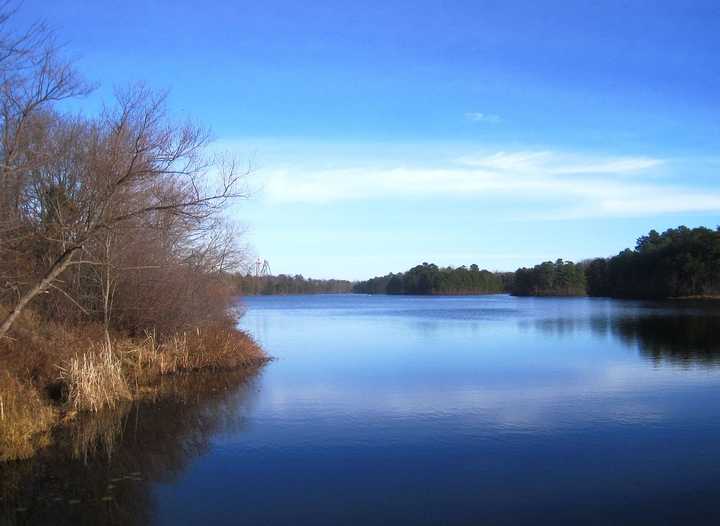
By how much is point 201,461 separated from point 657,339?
24.4 meters

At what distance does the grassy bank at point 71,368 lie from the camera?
450 inches

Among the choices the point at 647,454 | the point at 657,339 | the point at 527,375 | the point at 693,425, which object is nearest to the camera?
the point at 647,454

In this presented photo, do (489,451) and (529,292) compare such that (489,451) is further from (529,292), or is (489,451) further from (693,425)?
(529,292)

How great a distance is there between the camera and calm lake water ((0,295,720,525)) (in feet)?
28.5

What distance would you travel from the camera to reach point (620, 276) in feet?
301

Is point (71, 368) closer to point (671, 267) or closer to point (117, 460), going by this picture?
point (117, 460)

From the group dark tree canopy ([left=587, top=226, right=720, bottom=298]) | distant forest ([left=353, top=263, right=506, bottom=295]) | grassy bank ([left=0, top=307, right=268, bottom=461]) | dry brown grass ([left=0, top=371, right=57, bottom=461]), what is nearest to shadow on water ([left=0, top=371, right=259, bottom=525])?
dry brown grass ([left=0, top=371, right=57, bottom=461])

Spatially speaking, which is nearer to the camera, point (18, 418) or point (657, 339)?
point (18, 418)

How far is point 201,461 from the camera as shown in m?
11.2

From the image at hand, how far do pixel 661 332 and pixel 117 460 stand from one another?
94.6 ft

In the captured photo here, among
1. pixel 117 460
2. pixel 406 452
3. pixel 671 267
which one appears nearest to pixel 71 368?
pixel 117 460

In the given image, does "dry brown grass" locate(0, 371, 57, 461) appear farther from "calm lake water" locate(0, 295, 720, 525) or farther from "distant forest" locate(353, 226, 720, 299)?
"distant forest" locate(353, 226, 720, 299)

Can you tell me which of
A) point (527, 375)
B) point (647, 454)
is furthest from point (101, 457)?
point (527, 375)

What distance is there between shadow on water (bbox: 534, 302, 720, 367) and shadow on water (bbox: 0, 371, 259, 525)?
15703 mm
